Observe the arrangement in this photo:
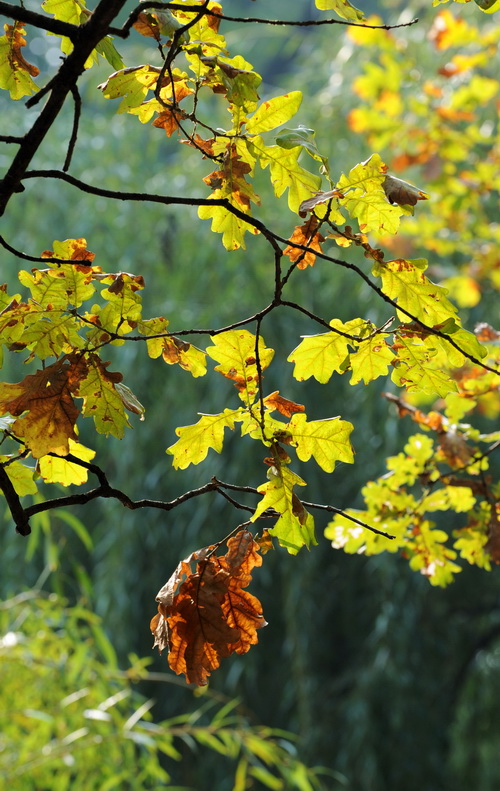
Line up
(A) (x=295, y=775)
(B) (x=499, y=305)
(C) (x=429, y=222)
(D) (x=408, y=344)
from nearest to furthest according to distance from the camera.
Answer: (D) (x=408, y=344), (A) (x=295, y=775), (C) (x=429, y=222), (B) (x=499, y=305)

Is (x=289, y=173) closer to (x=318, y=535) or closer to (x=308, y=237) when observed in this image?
(x=308, y=237)

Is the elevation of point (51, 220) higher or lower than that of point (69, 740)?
higher

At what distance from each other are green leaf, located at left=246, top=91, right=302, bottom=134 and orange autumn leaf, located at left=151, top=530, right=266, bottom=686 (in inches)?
10.0

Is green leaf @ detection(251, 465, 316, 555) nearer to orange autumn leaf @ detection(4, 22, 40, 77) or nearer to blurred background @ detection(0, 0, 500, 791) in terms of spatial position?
orange autumn leaf @ detection(4, 22, 40, 77)

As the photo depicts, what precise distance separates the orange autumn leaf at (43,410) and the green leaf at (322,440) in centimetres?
14

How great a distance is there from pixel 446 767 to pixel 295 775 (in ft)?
5.47

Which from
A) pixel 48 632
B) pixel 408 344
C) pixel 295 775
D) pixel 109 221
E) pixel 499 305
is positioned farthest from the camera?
pixel 109 221

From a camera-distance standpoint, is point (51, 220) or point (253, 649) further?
point (51, 220)

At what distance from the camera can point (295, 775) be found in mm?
1363

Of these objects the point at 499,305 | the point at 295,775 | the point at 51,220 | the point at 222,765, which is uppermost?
the point at 499,305

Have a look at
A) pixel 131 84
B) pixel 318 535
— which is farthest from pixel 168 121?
A: pixel 318 535

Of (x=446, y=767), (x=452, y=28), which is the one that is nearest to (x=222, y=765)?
(x=446, y=767)

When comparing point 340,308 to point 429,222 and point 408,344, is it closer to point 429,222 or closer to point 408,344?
point 429,222

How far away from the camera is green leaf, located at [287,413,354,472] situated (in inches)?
22.6
